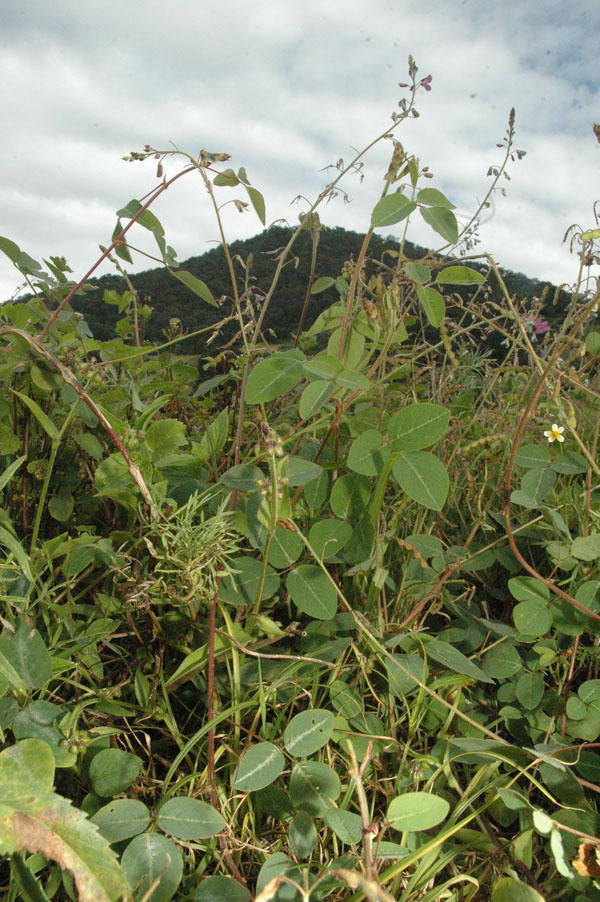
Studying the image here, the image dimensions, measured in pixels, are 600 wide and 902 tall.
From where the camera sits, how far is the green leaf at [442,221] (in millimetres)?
1069

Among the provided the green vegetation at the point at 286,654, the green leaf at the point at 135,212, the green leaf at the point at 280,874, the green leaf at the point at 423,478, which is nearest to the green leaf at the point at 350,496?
the green vegetation at the point at 286,654

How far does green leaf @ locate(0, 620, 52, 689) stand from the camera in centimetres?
93

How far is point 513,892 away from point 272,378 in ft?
2.82

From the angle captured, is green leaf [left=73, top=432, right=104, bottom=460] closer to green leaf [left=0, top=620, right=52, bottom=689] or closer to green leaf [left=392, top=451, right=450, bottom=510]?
green leaf [left=0, top=620, right=52, bottom=689]

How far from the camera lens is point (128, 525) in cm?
121

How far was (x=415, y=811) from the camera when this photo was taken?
0.79 m

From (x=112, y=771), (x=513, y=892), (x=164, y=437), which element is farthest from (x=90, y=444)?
(x=513, y=892)

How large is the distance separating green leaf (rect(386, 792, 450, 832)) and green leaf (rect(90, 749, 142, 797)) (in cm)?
40

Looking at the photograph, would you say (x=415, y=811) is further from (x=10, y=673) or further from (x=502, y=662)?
(x=10, y=673)

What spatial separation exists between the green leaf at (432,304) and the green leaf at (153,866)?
0.97 metres

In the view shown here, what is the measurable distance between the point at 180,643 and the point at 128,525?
0.27 m

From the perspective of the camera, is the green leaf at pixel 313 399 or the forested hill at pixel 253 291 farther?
the forested hill at pixel 253 291

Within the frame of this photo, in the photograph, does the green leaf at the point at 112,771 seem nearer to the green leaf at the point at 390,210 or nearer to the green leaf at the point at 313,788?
the green leaf at the point at 313,788

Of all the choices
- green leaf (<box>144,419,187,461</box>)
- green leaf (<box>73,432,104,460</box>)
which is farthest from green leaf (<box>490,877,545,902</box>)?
green leaf (<box>73,432,104,460</box>)
